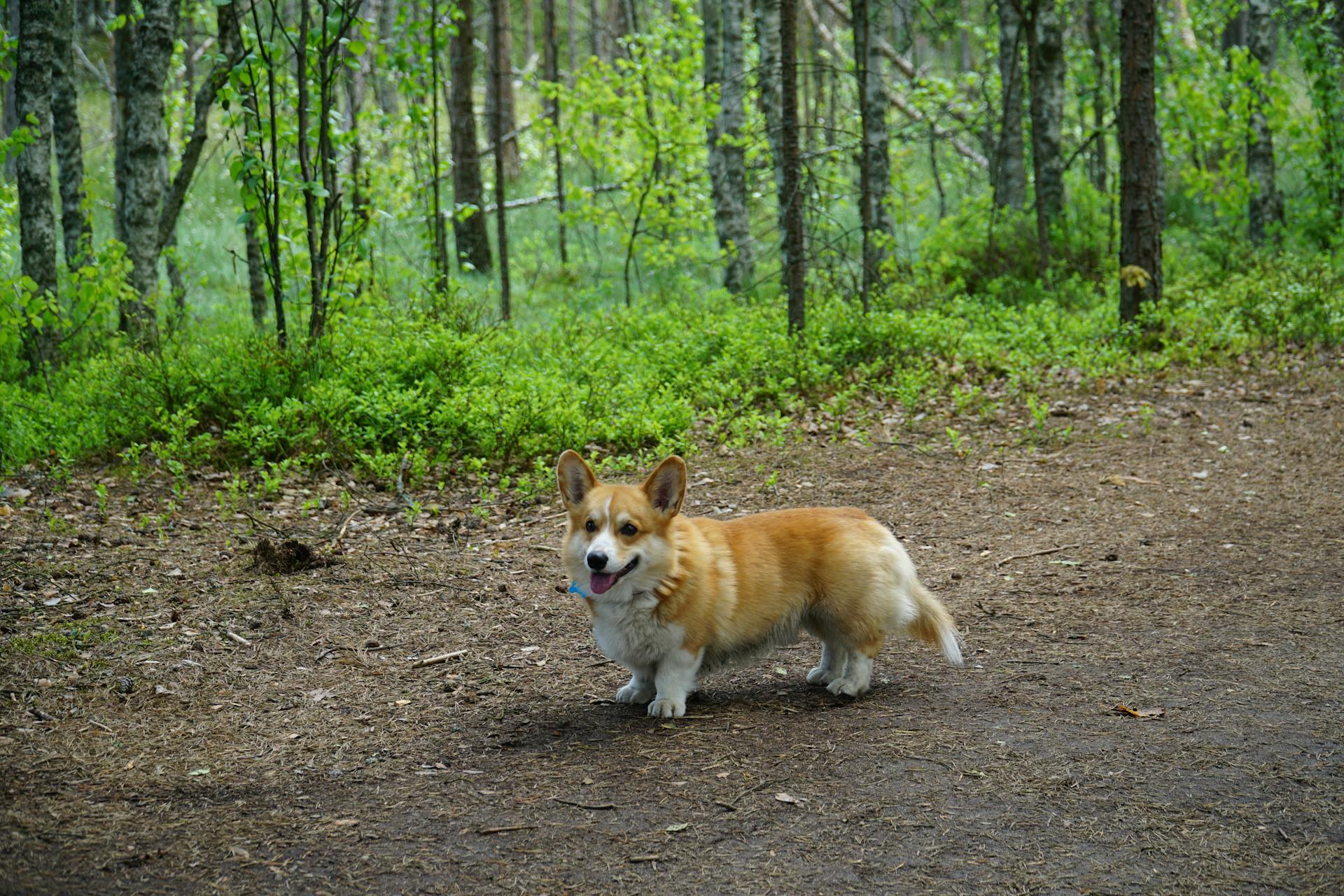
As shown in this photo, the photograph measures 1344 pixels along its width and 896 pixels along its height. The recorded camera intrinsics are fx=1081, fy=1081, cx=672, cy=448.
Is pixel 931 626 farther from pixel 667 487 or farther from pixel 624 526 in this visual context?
pixel 624 526

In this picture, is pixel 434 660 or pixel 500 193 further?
pixel 500 193

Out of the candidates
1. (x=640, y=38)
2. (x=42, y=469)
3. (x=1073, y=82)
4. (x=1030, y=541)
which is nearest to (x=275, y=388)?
(x=42, y=469)

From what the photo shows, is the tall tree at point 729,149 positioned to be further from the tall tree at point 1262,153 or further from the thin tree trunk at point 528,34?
the thin tree trunk at point 528,34

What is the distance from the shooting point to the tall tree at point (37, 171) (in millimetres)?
9453

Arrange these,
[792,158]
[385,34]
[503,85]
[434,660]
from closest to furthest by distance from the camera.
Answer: [434,660] < [792,158] < [503,85] < [385,34]

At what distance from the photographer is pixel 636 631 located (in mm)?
4199

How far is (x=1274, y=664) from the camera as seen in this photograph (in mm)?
4605

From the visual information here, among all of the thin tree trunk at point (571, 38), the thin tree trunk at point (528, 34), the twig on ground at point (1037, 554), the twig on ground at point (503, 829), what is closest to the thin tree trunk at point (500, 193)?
the twig on ground at point (1037, 554)

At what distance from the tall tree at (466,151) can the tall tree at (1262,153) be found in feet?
35.5

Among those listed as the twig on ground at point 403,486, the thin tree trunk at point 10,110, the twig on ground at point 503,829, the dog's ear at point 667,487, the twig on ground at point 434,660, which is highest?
the thin tree trunk at point 10,110

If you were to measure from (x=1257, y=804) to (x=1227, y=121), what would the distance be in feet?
47.3

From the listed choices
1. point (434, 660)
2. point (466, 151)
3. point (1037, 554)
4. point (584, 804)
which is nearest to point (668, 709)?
point (584, 804)

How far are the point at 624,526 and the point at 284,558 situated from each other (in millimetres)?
2902

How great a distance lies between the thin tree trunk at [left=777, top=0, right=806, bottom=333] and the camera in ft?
30.0
